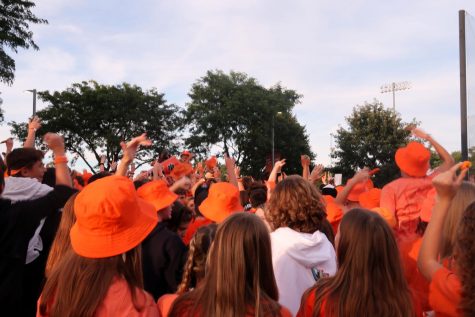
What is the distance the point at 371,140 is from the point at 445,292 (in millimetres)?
33786

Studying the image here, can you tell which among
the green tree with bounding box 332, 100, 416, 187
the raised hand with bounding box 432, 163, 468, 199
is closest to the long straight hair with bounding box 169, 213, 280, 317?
the raised hand with bounding box 432, 163, 468, 199

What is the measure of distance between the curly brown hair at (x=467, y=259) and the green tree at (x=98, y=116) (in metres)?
36.6

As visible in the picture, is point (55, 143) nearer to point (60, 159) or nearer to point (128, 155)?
point (60, 159)

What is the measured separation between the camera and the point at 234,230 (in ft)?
7.72

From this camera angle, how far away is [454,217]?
108 inches

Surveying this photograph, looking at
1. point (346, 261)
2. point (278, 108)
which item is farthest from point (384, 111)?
point (346, 261)

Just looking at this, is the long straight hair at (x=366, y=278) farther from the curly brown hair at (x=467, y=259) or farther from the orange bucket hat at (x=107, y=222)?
the orange bucket hat at (x=107, y=222)

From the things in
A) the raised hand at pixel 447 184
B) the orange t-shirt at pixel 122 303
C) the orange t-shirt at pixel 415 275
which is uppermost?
the raised hand at pixel 447 184

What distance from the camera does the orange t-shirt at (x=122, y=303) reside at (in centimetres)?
213

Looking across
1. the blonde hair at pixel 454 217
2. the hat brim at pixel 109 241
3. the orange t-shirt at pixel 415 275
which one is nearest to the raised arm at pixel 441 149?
the orange t-shirt at pixel 415 275

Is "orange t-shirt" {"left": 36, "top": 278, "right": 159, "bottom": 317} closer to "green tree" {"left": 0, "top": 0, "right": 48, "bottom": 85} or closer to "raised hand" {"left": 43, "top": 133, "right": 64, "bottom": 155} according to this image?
"raised hand" {"left": 43, "top": 133, "right": 64, "bottom": 155}

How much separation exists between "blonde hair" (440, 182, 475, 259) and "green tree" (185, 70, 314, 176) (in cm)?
4581

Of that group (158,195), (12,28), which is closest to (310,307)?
(158,195)

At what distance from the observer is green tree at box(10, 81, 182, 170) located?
3803 cm
